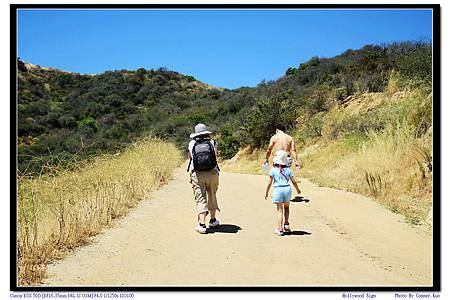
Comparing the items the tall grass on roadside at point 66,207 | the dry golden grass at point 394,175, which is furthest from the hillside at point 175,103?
the dry golden grass at point 394,175

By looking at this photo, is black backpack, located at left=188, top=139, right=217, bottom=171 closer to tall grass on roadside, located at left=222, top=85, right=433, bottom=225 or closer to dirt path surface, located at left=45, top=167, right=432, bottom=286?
dirt path surface, located at left=45, top=167, right=432, bottom=286

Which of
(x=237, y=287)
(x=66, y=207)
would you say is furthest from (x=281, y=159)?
(x=66, y=207)

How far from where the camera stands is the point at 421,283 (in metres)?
5.21

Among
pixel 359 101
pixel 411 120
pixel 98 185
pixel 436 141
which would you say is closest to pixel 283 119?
pixel 359 101

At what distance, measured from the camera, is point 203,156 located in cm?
708

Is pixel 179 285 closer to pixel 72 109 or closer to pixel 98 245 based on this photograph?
pixel 98 245

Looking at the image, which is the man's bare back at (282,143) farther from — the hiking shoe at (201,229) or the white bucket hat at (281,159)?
the hiking shoe at (201,229)

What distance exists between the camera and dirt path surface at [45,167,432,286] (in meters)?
5.19

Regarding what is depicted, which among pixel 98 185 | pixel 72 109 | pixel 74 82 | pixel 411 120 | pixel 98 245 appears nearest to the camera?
pixel 98 245

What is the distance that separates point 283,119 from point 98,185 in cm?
1763

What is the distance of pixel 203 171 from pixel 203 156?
0.32 metres

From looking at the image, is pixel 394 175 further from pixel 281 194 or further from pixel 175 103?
pixel 175 103

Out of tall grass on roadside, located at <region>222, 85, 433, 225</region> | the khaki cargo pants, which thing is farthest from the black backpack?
tall grass on roadside, located at <region>222, 85, 433, 225</region>

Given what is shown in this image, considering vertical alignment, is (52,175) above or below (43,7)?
below
